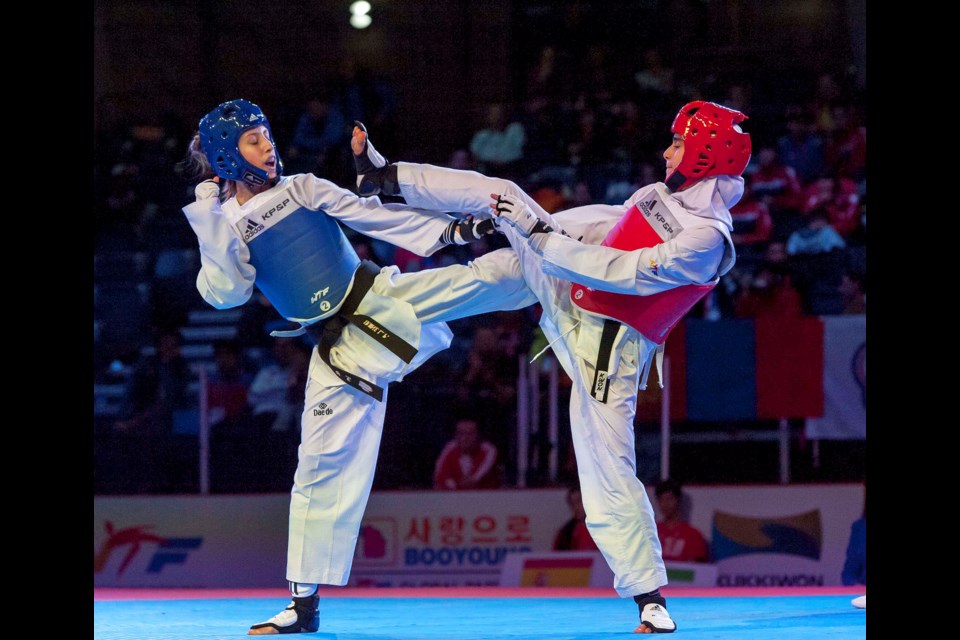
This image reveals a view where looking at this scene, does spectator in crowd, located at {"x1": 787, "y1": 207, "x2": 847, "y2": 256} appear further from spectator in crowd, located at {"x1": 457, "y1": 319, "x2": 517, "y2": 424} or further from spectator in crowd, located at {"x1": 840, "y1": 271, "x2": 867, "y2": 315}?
spectator in crowd, located at {"x1": 457, "y1": 319, "x2": 517, "y2": 424}

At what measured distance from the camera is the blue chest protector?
4.69 m

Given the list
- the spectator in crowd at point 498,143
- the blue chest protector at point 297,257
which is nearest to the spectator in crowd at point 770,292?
the spectator in crowd at point 498,143

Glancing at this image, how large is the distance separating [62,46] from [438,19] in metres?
10.6

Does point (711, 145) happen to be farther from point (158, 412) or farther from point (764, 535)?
point (158, 412)

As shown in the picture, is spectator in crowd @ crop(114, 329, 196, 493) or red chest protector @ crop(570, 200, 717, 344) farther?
spectator in crowd @ crop(114, 329, 196, 493)

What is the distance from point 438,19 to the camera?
1271cm

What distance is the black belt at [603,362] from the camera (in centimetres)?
449

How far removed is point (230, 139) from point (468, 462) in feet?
15.0

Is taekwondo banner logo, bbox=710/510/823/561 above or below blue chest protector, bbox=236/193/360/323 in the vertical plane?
below

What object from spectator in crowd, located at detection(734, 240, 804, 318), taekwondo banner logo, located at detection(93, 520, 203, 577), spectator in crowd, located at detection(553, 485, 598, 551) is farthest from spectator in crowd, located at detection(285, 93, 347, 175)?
spectator in crowd, located at detection(553, 485, 598, 551)

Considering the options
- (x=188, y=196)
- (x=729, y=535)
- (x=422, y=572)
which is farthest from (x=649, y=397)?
(x=188, y=196)

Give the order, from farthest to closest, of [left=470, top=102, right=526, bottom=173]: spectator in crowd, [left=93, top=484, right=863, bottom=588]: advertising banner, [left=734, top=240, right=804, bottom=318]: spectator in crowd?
[left=470, top=102, right=526, bottom=173]: spectator in crowd → [left=734, top=240, right=804, bottom=318]: spectator in crowd → [left=93, top=484, right=863, bottom=588]: advertising banner

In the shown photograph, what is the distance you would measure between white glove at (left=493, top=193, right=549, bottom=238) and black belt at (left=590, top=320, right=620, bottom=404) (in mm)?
495

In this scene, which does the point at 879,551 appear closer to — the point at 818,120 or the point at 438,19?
the point at 818,120
